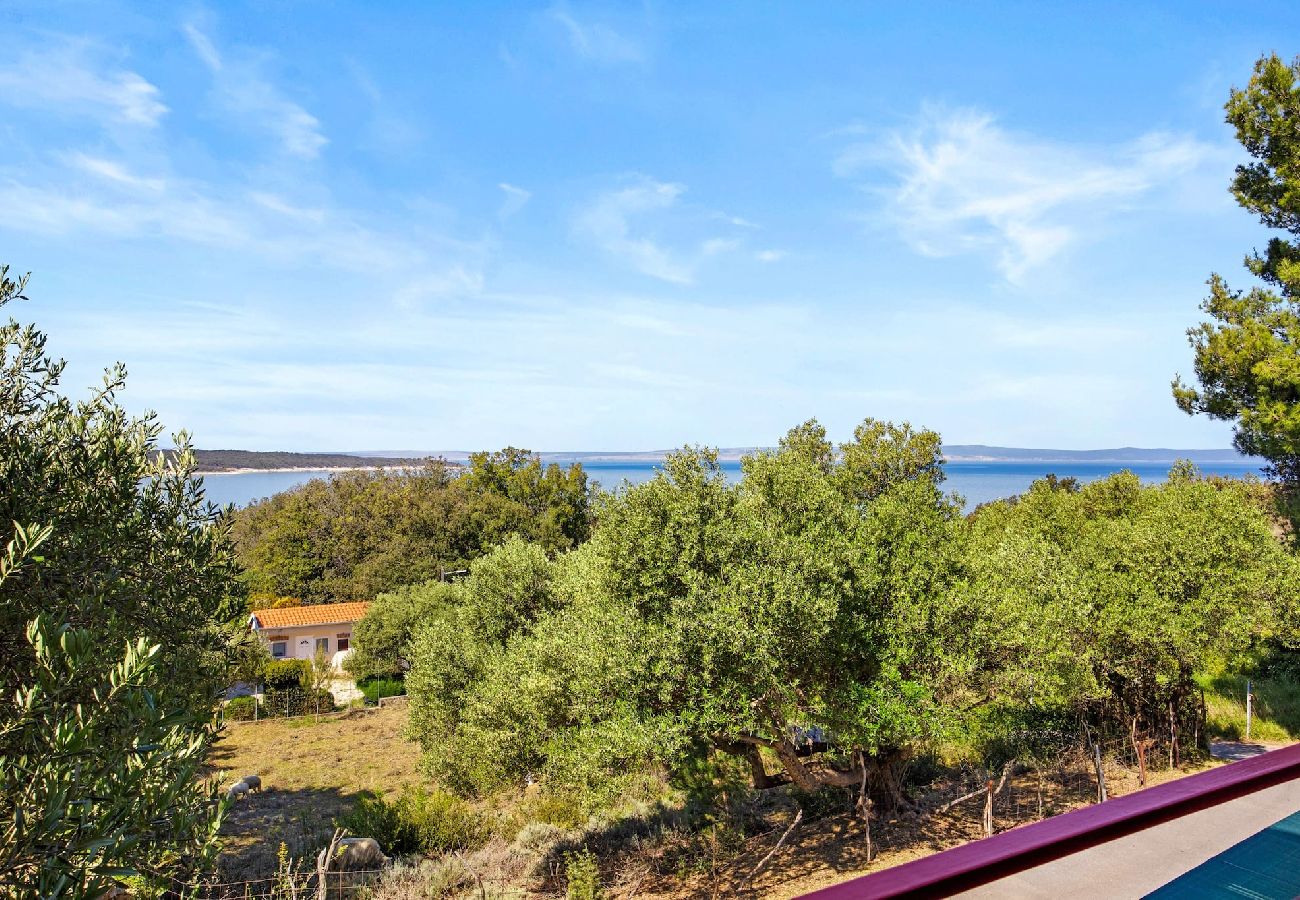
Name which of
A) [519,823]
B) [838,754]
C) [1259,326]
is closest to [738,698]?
[838,754]

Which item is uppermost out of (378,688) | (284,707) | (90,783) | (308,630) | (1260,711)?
(90,783)

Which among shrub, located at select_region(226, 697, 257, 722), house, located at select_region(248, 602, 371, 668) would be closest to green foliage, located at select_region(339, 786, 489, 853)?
shrub, located at select_region(226, 697, 257, 722)

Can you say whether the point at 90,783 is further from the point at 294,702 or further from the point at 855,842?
the point at 294,702

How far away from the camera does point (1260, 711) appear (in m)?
24.7

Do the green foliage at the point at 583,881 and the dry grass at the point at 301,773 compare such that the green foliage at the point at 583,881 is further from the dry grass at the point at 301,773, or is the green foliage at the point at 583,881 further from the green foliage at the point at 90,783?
the green foliage at the point at 90,783

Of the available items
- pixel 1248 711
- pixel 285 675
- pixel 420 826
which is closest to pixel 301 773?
pixel 420 826

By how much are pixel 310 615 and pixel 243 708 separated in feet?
39.6

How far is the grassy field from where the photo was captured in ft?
77.3

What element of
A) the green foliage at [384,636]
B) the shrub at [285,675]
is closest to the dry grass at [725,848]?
the green foliage at [384,636]

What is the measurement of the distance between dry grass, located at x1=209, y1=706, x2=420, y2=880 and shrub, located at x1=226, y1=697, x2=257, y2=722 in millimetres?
1013

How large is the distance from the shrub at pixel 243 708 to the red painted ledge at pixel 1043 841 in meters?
44.7

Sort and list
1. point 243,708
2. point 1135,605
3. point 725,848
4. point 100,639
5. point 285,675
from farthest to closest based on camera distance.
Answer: point 285,675
point 243,708
point 1135,605
point 725,848
point 100,639

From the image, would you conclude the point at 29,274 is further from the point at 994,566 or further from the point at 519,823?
the point at 994,566

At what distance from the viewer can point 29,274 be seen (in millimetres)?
8844
